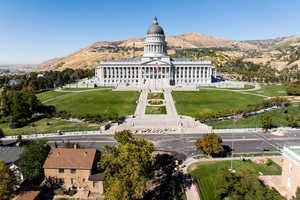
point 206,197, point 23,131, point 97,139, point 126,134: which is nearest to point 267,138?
point 206,197

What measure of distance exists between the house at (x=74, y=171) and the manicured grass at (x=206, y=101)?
151 ft

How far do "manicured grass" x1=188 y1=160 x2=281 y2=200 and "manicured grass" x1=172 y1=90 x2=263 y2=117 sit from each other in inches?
1286

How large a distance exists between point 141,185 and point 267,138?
4168 centimetres

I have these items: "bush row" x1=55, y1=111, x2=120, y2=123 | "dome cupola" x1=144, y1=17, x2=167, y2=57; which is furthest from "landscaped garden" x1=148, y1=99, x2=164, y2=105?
"dome cupola" x1=144, y1=17, x2=167, y2=57

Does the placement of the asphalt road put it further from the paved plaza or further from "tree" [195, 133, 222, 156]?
the paved plaza

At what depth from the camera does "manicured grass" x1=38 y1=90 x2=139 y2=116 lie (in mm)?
79250

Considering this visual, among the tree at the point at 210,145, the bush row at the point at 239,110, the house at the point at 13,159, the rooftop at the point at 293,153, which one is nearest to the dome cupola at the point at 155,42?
the bush row at the point at 239,110

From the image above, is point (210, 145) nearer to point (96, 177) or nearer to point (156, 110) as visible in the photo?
point (96, 177)

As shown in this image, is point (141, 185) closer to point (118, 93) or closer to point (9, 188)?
point (9, 188)

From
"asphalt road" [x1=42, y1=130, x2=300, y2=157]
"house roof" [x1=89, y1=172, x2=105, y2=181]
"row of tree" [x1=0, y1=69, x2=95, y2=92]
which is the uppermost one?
"row of tree" [x1=0, y1=69, x2=95, y2=92]

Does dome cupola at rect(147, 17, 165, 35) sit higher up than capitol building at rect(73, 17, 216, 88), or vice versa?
dome cupola at rect(147, 17, 165, 35)

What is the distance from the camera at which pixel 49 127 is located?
6438cm

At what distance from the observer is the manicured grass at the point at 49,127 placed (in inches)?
2424

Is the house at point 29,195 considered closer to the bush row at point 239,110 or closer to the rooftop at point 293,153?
the rooftop at point 293,153
